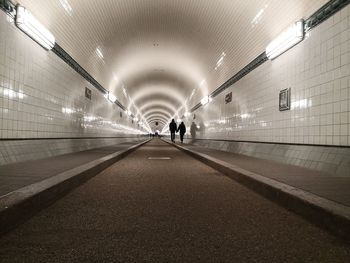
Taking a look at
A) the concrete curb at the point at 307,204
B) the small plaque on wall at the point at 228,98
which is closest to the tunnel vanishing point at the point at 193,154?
the concrete curb at the point at 307,204

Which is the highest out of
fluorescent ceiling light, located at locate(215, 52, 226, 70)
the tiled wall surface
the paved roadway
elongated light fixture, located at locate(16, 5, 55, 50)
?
fluorescent ceiling light, located at locate(215, 52, 226, 70)

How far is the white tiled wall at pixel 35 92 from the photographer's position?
716cm

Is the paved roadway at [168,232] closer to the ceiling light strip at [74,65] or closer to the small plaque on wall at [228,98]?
the ceiling light strip at [74,65]

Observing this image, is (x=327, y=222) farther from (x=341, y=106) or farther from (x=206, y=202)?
(x=341, y=106)

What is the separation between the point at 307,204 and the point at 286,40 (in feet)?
18.8

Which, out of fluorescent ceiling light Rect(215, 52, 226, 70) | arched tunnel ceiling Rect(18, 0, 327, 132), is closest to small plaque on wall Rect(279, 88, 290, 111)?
arched tunnel ceiling Rect(18, 0, 327, 132)

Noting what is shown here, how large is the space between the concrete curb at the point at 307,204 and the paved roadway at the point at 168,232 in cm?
11

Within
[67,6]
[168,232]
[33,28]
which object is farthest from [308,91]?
[67,6]

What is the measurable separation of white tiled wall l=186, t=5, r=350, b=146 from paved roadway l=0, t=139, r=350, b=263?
101 inches

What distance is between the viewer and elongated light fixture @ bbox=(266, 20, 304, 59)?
7.87 m

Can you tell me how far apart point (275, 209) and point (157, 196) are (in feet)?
5.54

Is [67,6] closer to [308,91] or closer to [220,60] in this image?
[308,91]

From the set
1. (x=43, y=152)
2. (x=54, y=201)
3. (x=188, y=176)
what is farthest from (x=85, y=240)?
(x=43, y=152)

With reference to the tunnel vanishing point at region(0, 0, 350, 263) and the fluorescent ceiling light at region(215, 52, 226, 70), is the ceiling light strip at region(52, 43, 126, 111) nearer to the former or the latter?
the tunnel vanishing point at region(0, 0, 350, 263)
